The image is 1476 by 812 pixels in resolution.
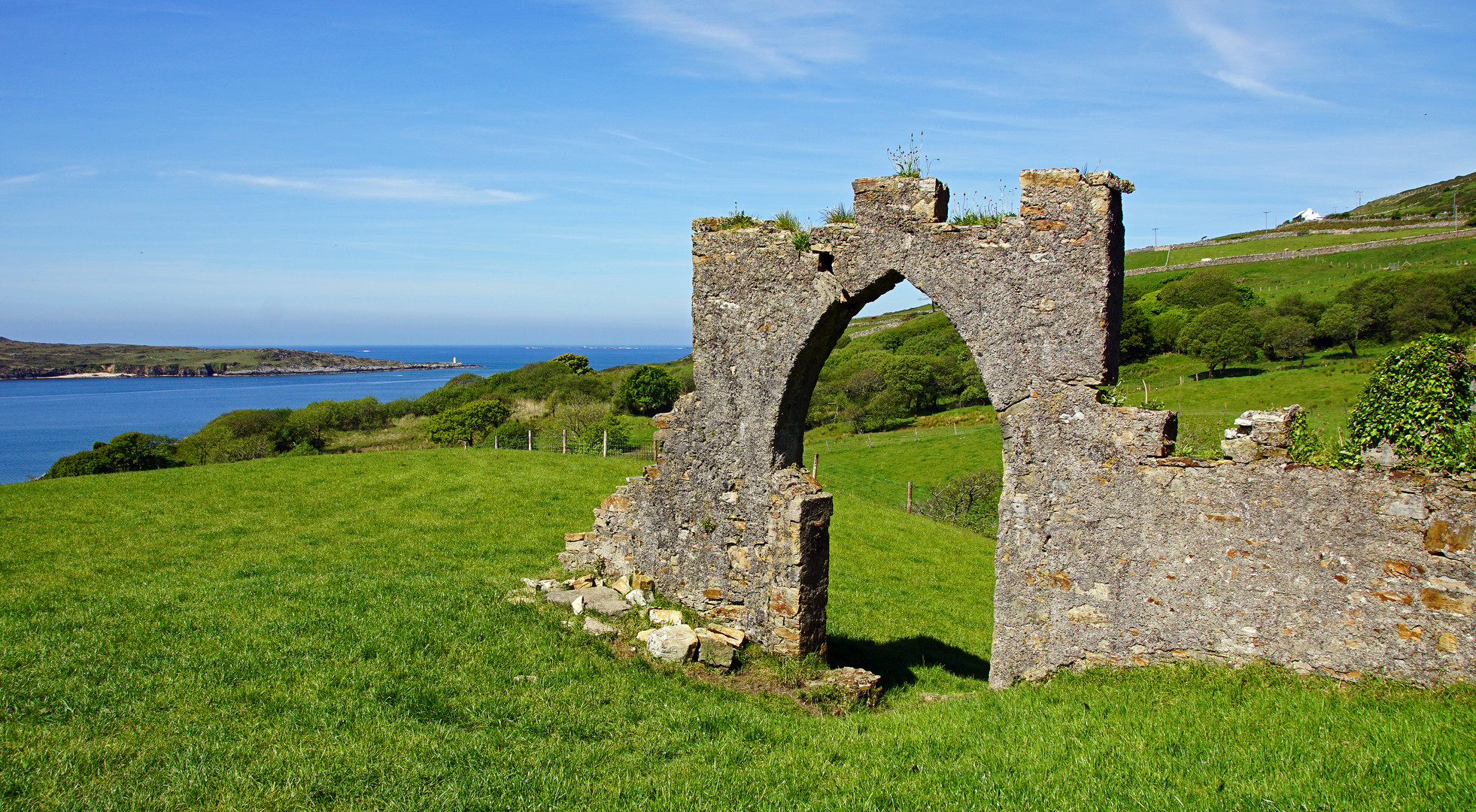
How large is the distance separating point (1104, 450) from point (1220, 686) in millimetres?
2134

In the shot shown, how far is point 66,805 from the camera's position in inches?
191

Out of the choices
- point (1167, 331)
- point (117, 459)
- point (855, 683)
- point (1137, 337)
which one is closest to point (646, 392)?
point (117, 459)

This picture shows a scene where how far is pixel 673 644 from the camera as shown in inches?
327

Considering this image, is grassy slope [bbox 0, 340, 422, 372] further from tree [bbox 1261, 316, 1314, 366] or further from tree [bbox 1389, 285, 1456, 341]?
tree [bbox 1389, 285, 1456, 341]

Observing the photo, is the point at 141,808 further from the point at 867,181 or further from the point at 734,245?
the point at 867,181

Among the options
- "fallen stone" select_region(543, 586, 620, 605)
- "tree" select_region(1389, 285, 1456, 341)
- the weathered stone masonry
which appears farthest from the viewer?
"tree" select_region(1389, 285, 1456, 341)

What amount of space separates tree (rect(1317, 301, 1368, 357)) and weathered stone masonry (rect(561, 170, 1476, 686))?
173ft

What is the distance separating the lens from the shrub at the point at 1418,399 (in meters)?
6.53

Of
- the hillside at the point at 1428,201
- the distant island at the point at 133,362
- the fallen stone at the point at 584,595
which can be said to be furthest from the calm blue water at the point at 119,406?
the hillside at the point at 1428,201

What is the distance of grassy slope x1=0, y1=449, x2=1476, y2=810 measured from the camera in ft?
16.4

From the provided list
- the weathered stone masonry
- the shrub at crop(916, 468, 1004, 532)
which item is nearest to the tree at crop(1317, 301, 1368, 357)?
the shrub at crop(916, 468, 1004, 532)

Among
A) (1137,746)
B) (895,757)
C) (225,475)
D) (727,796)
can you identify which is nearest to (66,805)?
(727,796)

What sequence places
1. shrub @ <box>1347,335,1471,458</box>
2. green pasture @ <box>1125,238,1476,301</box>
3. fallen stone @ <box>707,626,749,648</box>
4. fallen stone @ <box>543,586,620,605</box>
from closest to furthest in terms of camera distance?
shrub @ <box>1347,335,1471,458</box> < fallen stone @ <box>707,626,749,648</box> < fallen stone @ <box>543,586,620,605</box> < green pasture @ <box>1125,238,1476,301</box>

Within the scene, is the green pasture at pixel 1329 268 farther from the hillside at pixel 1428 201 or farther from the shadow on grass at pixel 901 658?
the shadow on grass at pixel 901 658
